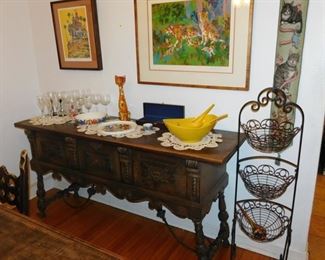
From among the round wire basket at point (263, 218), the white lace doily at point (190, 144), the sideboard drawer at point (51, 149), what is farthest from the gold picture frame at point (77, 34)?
the round wire basket at point (263, 218)

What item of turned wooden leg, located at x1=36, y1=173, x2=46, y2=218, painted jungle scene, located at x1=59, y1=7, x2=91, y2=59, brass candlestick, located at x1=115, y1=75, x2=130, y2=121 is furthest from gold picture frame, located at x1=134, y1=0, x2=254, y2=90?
turned wooden leg, located at x1=36, y1=173, x2=46, y2=218

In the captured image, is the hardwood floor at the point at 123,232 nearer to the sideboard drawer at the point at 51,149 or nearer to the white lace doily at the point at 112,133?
the sideboard drawer at the point at 51,149

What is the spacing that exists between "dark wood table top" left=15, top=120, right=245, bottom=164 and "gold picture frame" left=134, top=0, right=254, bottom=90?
38cm

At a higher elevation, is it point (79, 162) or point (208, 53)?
point (208, 53)

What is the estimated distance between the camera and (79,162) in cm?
205

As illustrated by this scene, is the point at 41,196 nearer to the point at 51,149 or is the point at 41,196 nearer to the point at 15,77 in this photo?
the point at 51,149

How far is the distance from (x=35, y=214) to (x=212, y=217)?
1.59 m

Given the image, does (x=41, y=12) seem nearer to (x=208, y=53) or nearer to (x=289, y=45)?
(x=208, y=53)

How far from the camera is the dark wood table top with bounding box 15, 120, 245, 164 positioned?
1.49 meters

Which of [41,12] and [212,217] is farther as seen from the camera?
[41,12]

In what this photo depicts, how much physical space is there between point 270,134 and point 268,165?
29cm

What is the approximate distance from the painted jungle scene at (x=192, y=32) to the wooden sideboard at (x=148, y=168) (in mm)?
529

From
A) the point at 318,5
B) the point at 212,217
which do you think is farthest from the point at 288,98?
the point at 212,217

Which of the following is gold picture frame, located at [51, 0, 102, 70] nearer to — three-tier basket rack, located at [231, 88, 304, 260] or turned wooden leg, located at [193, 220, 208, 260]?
three-tier basket rack, located at [231, 88, 304, 260]
